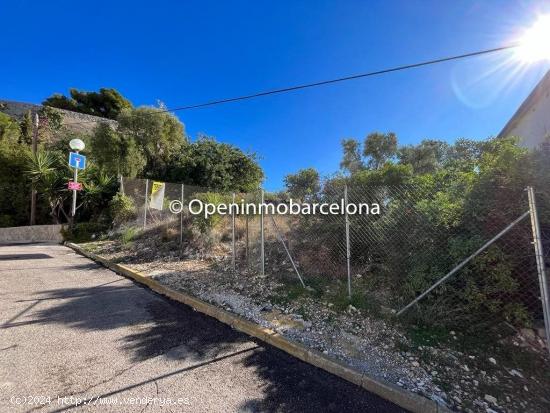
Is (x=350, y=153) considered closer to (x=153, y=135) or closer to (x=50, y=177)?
(x=153, y=135)

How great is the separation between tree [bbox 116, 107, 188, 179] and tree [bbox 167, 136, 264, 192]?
678mm

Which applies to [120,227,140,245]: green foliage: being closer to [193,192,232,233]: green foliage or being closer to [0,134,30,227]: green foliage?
[193,192,232,233]: green foliage

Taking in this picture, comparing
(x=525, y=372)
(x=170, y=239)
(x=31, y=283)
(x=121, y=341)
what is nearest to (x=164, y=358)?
(x=121, y=341)

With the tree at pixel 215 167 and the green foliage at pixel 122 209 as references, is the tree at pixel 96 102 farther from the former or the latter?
the green foliage at pixel 122 209

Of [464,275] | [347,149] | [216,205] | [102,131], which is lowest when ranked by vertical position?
[464,275]

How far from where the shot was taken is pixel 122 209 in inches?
451

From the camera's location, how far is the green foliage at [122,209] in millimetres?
11438

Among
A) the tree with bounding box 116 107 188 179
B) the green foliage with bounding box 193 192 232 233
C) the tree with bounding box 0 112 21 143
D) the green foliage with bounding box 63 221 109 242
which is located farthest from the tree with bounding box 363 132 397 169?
the tree with bounding box 0 112 21 143

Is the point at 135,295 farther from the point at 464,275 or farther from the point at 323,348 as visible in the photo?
the point at 464,275

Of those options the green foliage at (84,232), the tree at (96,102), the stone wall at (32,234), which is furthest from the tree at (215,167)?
the tree at (96,102)

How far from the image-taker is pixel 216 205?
810 centimetres

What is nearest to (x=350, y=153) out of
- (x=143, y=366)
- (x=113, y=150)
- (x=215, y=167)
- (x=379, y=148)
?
A: (x=379, y=148)

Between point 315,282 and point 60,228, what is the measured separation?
41.7ft

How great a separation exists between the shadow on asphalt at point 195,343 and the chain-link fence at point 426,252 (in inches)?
67.7
